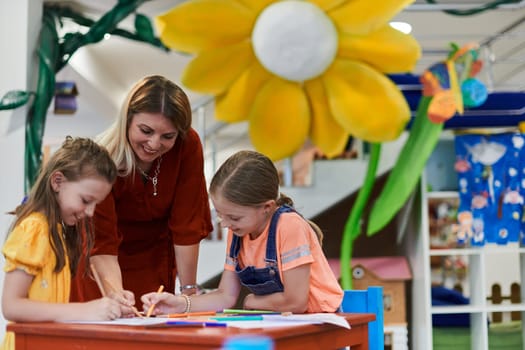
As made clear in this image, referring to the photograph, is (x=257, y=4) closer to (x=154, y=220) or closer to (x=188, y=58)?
(x=154, y=220)

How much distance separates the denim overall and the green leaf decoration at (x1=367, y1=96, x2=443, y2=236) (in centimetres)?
204

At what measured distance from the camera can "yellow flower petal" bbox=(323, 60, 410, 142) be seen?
11.0ft

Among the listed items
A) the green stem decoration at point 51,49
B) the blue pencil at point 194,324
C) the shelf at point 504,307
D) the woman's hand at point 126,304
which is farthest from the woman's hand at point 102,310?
the shelf at point 504,307

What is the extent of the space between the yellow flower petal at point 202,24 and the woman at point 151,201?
147 centimetres

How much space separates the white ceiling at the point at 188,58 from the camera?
420cm

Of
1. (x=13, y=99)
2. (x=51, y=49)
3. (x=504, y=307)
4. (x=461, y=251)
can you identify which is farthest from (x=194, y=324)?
(x=504, y=307)

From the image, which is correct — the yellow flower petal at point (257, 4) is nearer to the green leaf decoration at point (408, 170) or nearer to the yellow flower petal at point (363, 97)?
the yellow flower petal at point (363, 97)

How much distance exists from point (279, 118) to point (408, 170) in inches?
27.4

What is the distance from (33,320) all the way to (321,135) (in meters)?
2.21

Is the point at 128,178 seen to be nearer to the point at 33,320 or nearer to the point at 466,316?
the point at 33,320

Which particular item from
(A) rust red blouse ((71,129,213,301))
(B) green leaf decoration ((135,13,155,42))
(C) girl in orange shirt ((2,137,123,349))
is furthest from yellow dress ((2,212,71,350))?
(B) green leaf decoration ((135,13,155,42))

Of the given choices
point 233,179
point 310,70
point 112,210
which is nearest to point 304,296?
point 233,179

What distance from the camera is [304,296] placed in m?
1.58

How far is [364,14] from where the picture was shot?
327cm
